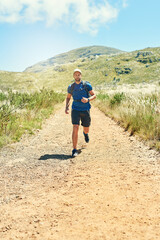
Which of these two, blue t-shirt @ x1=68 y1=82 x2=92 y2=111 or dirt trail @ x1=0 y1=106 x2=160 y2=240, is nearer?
dirt trail @ x1=0 y1=106 x2=160 y2=240

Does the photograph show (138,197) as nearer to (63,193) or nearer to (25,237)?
(63,193)

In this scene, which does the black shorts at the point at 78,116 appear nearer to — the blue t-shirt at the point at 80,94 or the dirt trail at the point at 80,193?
the blue t-shirt at the point at 80,94

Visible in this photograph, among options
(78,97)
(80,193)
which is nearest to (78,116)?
(78,97)

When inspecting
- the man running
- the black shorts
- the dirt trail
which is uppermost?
Result: the man running

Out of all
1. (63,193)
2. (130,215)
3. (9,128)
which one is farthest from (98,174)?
(9,128)

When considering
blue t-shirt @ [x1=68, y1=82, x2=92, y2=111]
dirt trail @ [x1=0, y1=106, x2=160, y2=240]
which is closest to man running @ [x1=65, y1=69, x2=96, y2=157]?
blue t-shirt @ [x1=68, y1=82, x2=92, y2=111]

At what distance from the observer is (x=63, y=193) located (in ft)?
9.74

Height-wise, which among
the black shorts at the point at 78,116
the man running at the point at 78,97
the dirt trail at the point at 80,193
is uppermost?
the man running at the point at 78,97

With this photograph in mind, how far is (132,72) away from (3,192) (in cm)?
7968

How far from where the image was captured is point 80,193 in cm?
294

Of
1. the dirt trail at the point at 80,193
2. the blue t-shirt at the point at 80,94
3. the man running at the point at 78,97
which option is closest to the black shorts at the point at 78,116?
the man running at the point at 78,97

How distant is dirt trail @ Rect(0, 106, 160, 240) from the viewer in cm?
210

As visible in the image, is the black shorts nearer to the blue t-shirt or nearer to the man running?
the man running

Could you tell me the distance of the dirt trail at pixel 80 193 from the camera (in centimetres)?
210
